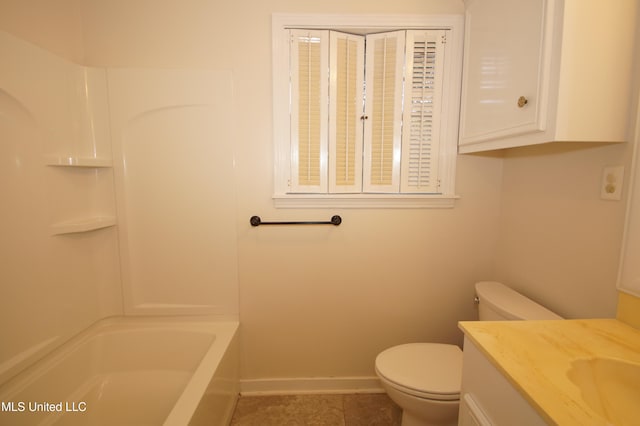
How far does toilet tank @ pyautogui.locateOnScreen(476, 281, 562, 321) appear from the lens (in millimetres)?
1174

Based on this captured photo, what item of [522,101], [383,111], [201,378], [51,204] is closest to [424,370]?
[201,378]

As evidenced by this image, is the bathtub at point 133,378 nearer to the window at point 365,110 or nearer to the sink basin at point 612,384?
the window at point 365,110

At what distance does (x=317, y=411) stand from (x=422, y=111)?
1810 millimetres

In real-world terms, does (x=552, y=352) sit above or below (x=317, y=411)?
above

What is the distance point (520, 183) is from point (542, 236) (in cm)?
31

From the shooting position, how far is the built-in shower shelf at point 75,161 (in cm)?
129

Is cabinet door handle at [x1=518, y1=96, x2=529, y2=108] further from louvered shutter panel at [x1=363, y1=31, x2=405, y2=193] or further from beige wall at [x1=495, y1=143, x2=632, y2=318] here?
louvered shutter panel at [x1=363, y1=31, x2=405, y2=193]

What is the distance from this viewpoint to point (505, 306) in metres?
1.25

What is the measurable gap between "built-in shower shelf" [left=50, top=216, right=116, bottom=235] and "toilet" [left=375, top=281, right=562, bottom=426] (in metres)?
1.59

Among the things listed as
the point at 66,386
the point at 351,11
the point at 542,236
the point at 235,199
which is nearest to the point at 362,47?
the point at 351,11

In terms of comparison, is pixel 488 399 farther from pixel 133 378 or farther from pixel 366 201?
pixel 133 378

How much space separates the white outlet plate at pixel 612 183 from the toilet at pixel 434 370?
0.52 metres

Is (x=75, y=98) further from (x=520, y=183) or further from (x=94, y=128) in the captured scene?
(x=520, y=183)

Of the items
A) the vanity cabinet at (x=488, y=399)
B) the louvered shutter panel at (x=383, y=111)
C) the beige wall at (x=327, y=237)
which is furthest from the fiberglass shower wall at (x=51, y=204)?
the vanity cabinet at (x=488, y=399)
